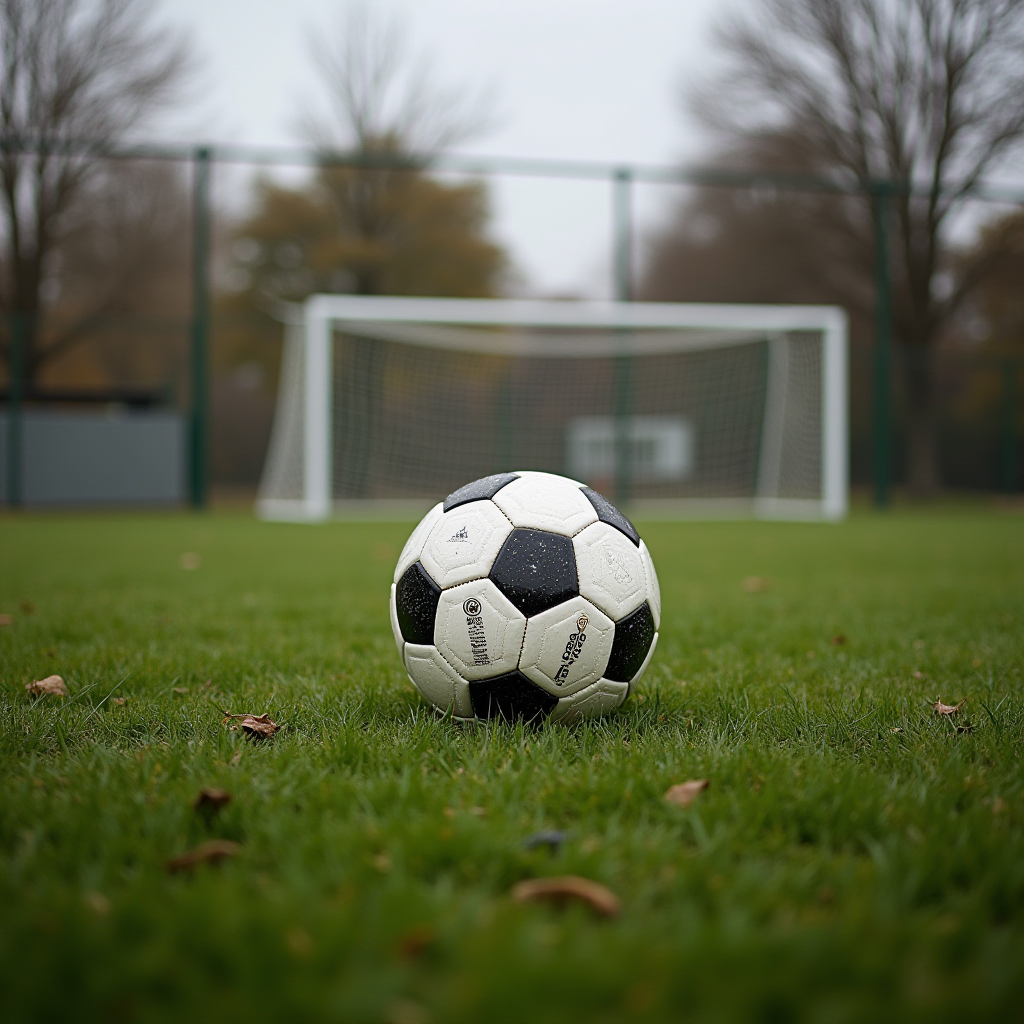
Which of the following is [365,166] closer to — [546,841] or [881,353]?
[881,353]

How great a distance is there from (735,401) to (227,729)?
16.0 m

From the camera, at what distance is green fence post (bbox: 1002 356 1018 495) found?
18.2m

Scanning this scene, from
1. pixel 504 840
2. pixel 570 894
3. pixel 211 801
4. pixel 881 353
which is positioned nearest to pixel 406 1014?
pixel 570 894

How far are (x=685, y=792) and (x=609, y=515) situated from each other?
0.91m

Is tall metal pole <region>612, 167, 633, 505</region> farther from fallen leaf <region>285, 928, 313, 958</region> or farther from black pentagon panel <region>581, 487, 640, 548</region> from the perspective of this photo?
fallen leaf <region>285, 928, 313, 958</region>

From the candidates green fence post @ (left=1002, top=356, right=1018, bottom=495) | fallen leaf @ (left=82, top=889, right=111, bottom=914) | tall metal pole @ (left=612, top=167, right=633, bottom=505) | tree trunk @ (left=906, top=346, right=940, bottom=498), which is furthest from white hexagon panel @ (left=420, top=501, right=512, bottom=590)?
tree trunk @ (left=906, top=346, right=940, bottom=498)

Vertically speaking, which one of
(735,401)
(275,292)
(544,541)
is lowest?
(544,541)

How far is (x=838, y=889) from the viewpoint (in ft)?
4.47

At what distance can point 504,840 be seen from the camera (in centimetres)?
147

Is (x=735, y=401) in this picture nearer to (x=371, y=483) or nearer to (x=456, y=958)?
(x=371, y=483)

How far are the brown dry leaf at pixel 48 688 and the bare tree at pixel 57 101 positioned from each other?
16716 mm

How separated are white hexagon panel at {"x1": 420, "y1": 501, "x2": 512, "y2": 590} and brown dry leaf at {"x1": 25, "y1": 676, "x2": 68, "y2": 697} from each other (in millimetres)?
1120

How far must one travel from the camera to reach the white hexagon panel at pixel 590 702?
2264 mm

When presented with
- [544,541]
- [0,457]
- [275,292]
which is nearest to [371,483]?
[0,457]
